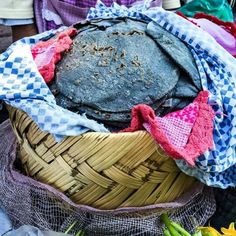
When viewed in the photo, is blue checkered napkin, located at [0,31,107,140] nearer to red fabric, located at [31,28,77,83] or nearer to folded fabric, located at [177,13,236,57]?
red fabric, located at [31,28,77,83]

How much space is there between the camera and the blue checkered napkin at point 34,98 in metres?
1.25

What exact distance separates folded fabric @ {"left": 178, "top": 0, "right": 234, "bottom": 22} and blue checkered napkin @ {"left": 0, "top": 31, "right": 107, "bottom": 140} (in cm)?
92

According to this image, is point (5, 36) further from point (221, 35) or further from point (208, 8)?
point (221, 35)

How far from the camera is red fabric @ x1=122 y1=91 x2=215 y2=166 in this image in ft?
3.91

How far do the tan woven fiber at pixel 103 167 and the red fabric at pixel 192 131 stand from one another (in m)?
0.04

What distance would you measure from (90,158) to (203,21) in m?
0.72

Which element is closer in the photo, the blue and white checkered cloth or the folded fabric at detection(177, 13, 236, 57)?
the blue and white checkered cloth

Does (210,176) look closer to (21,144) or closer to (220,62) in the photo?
(220,62)

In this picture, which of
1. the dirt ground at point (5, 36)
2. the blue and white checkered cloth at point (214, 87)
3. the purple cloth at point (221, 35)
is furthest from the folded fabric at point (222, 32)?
the dirt ground at point (5, 36)

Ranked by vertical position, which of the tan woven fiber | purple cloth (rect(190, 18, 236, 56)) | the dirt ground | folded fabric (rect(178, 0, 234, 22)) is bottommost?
the dirt ground

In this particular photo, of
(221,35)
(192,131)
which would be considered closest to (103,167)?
(192,131)

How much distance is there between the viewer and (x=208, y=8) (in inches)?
84.1

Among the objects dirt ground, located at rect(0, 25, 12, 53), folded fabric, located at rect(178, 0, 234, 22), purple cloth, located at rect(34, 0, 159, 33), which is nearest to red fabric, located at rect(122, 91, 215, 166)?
purple cloth, located at rect(34, 0, 159, 33)

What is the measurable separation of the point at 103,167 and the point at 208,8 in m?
1.11
